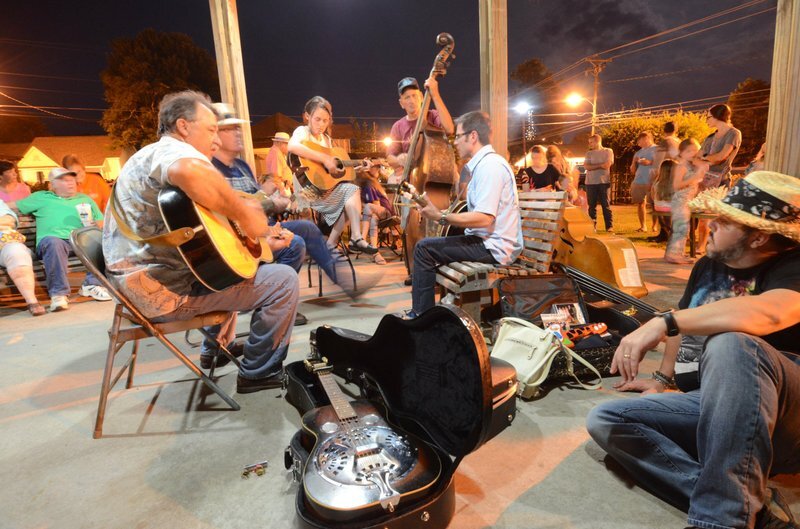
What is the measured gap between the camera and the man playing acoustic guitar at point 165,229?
7.12 ft

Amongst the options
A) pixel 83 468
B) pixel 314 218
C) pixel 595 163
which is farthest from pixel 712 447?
Answer: pixel 595 163

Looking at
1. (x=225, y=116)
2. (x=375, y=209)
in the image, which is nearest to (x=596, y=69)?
(x=375, y=209)

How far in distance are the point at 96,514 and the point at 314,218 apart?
416cm

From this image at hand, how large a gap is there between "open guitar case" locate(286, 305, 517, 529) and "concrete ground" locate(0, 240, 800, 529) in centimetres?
19

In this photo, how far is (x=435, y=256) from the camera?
3582mm

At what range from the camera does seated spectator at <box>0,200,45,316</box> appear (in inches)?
203

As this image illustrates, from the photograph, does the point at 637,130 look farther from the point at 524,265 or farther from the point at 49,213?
the point at 49,213

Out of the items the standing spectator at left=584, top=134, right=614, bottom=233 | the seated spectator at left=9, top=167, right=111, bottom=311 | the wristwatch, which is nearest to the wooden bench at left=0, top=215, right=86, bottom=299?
the seated spectator at left=9, top=167, right=111, bottom=311

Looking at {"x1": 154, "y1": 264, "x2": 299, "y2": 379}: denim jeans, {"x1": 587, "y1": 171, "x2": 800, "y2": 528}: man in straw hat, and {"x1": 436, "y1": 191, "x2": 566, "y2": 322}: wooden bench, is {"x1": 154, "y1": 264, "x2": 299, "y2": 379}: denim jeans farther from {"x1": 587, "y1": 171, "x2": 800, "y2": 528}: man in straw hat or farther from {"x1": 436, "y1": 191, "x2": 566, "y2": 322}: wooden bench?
{"x1": 587, "y1": 171, "x2": 800, "y2": 528}: man in straw hat

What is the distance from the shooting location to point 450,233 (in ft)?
13.3

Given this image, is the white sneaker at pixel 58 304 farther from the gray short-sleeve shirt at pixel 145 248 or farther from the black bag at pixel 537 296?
the black bag at pixel 537 296

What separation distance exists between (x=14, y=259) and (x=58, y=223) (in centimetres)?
66

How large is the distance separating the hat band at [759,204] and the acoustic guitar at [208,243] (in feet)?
7.78

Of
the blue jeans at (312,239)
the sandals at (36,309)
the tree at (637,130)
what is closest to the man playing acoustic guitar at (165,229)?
the blue jeans at (312,239)
